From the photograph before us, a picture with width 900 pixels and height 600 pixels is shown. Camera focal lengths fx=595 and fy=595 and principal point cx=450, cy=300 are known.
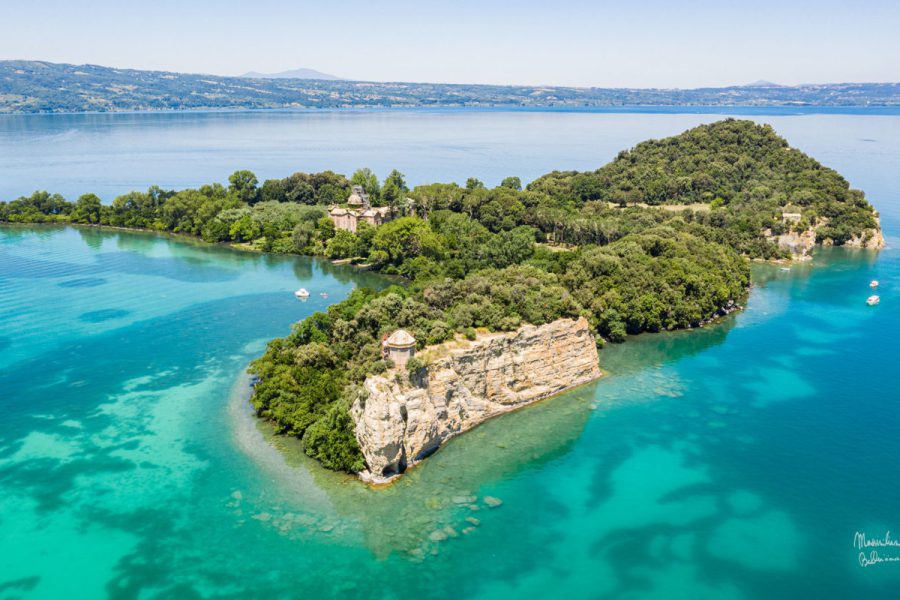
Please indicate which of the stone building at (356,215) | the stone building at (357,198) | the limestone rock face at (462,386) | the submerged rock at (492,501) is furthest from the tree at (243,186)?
the submerged rock at (492,501)

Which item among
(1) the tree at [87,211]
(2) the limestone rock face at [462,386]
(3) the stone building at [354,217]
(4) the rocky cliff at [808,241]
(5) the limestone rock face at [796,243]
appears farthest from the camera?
(1) the tree at [87,211]

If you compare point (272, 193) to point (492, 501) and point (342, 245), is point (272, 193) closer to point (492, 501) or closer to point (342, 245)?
point (342, 245)

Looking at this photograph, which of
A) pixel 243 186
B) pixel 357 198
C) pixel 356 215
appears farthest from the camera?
pixel 243 186

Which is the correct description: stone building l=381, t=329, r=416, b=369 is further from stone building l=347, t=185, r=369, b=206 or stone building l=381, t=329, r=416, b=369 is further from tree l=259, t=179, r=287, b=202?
tree l=259, t=179, r=287, b=202

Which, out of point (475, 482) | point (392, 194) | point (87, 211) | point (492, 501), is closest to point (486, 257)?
point (392, 194)

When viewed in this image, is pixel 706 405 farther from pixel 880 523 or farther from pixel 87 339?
pixel 87 339

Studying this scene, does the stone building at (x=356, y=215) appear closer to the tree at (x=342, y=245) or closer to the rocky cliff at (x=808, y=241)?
the tree at (x=342, y=245)
